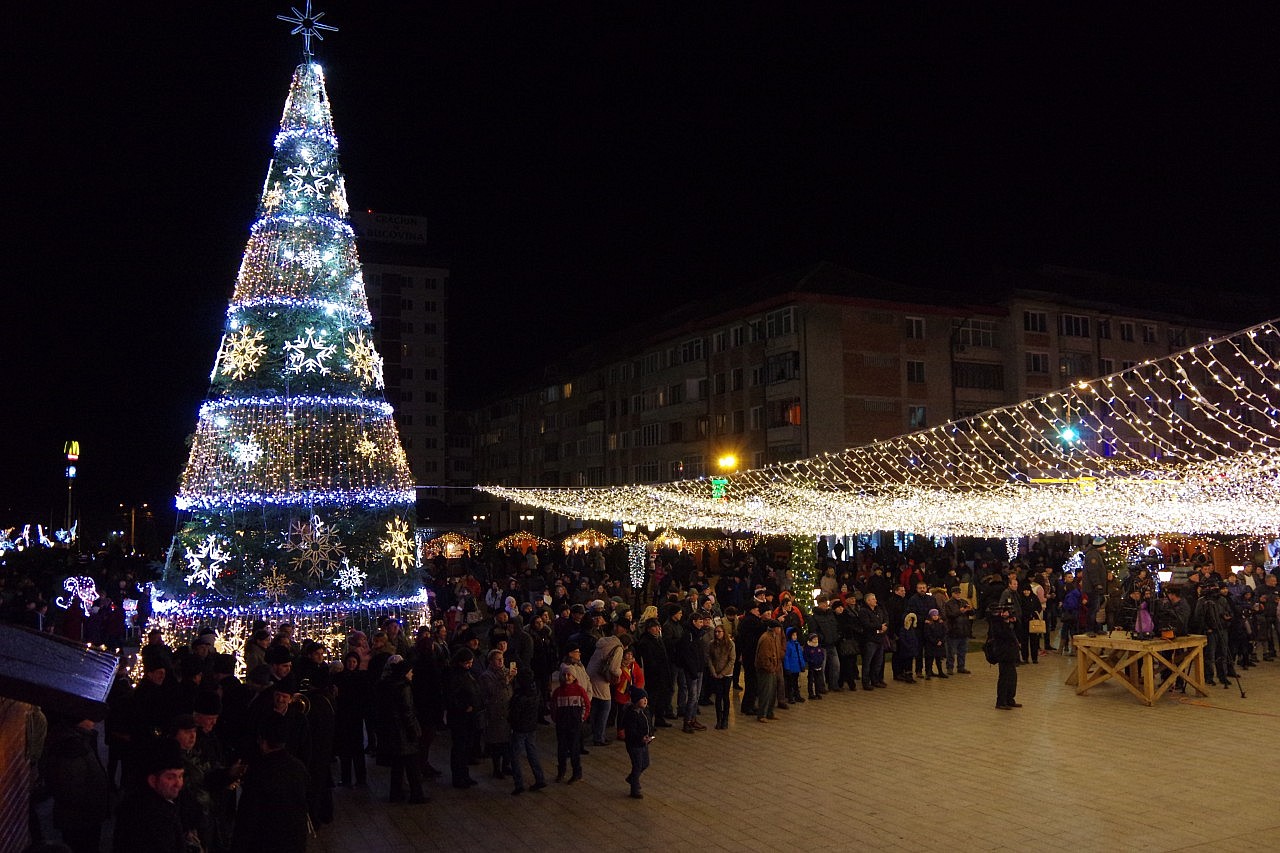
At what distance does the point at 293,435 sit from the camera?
15531 millimetres

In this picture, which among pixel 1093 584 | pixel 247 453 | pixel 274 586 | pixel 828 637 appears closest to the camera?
pixel 828 637

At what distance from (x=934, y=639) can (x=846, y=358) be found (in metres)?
28.3

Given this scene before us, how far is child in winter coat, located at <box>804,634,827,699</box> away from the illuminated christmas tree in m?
6.73

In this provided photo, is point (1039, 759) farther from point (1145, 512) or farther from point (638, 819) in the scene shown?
point (1145, 512)

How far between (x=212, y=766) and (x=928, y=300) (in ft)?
139

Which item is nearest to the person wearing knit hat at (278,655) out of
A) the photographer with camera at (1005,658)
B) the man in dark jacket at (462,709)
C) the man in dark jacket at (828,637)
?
the man in dark jacket at (462,709)

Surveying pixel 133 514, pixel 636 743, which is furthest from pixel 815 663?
pixel 133 514

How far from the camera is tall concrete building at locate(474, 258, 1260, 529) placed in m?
42.6

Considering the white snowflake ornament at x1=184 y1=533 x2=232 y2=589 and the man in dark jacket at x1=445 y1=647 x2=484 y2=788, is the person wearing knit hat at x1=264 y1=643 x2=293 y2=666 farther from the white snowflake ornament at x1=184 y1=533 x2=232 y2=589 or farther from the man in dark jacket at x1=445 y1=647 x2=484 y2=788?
the white snowflake ornament at x1=184 y1=533 x2=232 y2=589

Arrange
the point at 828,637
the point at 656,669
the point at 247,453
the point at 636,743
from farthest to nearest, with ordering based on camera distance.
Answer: the point at 247,453, the point at 828,637, the point at 656,669, the point at 636,743

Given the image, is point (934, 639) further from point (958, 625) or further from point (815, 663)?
point (815, 663)

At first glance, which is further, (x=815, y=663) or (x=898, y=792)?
(x=815, y=663)

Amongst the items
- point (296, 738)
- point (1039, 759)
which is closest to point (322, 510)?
point (296, 738)

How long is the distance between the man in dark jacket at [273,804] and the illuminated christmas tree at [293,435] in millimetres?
10119
